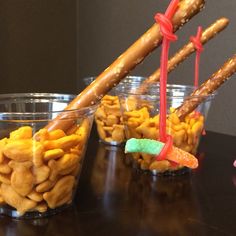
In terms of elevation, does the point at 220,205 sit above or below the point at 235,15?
below

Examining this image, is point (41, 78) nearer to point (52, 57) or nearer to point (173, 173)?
point (52, 57)

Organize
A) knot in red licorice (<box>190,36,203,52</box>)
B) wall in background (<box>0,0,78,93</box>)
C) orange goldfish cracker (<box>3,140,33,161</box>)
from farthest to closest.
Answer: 1. wall in background (<box>0,0,78,93</box>)
2. knot in red licorice (<box>190,36,203,52</box>)
3. orange goldfish cracker (<box>3,140,33,161</box>)

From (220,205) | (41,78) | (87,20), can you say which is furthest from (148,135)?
(87,20)

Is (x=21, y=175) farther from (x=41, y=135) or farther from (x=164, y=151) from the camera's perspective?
(x=164, y=151)

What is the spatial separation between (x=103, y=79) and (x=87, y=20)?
144 cm

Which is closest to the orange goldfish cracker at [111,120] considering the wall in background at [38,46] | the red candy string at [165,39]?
the red candy string at [165,39]

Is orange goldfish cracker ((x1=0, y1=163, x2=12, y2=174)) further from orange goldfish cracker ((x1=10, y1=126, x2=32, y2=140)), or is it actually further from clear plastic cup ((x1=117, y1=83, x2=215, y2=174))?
clear plastic cup ((x1=117, y1=83, x2=215, y2=174))

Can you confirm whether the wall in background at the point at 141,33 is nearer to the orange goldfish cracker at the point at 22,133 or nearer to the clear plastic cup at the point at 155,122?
the clear plastic cup at the point at 155,122

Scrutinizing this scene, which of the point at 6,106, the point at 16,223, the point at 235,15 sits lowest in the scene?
the point at 16,223

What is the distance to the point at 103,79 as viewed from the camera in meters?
0.50

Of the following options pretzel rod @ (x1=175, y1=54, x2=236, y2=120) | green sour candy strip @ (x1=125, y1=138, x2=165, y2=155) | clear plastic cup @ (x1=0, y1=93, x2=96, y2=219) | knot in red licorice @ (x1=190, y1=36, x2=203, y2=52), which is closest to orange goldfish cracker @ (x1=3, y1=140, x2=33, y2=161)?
clear plastic cup @ (x1=0, y1=93, x2=96, y2=219)

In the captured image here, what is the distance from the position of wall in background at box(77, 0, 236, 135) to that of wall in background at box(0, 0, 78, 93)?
7 cm

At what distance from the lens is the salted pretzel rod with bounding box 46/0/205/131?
47cm

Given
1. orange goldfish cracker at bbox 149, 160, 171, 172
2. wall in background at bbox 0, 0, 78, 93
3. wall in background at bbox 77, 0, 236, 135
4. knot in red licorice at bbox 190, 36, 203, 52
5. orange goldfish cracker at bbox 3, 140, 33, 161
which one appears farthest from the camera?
wall in background at bbox 0, 0, 78, 93
